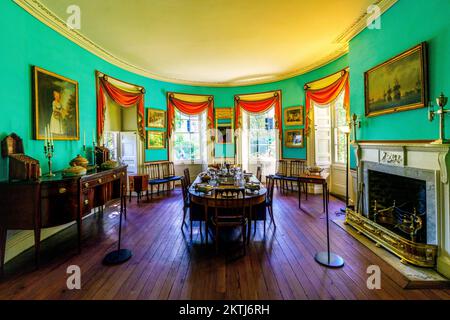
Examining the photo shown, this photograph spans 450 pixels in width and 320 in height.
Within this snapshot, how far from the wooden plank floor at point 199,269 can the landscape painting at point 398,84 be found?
2.06 m

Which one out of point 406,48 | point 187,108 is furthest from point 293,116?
point 406,48

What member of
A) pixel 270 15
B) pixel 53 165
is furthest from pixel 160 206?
pixel 270 15

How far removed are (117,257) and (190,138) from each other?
16.5 ft

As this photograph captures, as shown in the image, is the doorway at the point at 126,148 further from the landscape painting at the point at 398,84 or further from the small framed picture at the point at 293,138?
the landscape painting at the point at 398,84

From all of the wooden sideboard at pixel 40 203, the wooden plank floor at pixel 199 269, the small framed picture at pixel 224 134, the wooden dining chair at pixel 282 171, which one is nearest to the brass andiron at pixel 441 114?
the wooden plank floor at pixel 199 269

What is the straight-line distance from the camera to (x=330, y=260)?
2621 mm

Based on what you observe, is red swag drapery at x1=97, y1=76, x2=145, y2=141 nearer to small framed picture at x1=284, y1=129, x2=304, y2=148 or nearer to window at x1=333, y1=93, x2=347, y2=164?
small framed picture at x1=284, y1=129, x2=304, y2=148

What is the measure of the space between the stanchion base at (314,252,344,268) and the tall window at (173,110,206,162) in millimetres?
5225

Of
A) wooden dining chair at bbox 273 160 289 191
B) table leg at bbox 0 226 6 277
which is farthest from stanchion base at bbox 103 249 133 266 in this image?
wooden dining chair at bbox 273 160 289 191

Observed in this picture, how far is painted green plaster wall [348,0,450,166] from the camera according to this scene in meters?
2.37

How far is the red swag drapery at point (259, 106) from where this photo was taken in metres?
6.73

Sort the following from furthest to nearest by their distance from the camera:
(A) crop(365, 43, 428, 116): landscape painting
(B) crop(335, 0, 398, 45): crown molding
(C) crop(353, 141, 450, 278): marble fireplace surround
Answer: (B) crop(335, 0, 398, 45): crown molding, (A) crop(365, 43, 428, 116): landscape painting, (C) crop(353, 141, 450, 278): marble fireplace surround

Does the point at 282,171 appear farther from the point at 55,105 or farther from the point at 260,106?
the point at 55,105
